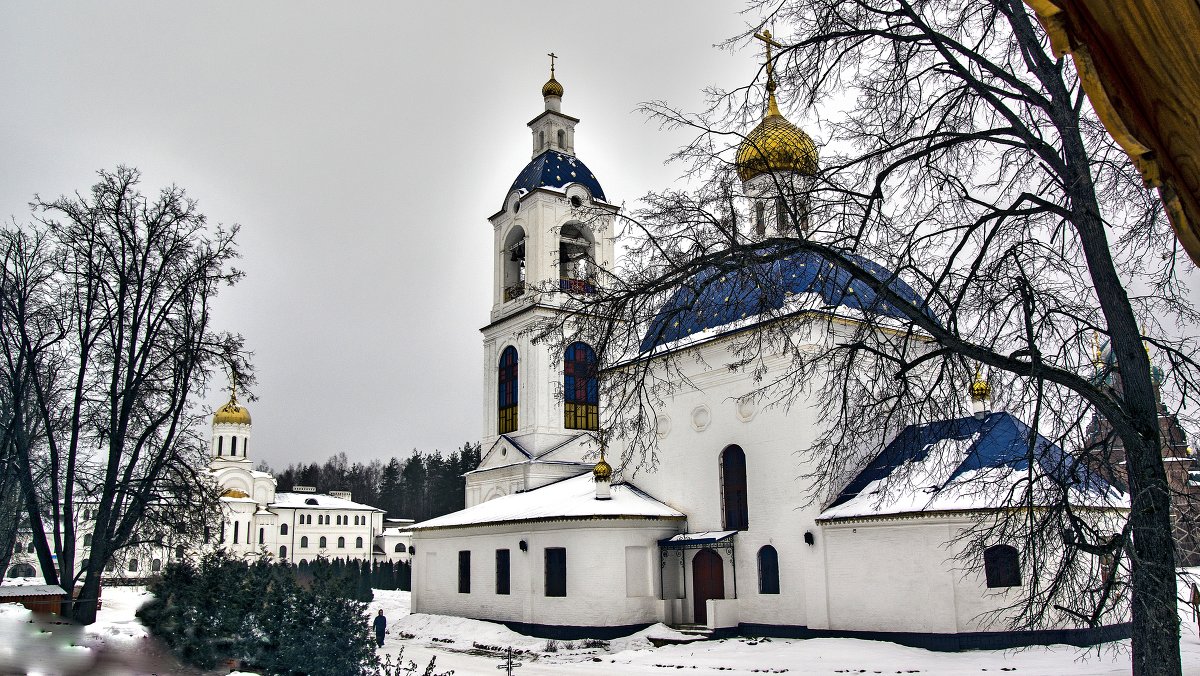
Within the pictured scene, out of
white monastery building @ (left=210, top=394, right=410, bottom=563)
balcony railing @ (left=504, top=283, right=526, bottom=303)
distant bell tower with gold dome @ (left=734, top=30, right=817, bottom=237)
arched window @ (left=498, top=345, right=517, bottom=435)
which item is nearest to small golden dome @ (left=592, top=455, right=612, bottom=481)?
arched window @ (left=498, top=345, right=517, bottom=435)

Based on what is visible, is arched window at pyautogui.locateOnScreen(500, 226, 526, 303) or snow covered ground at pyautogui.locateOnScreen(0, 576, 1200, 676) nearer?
snow covered ground at pyautogui.locateOnScreen(0, 576, 1200, 676)

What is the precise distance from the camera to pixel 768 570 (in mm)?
22469

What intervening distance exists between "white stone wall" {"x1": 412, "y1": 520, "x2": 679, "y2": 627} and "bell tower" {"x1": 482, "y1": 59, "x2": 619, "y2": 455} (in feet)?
26.3

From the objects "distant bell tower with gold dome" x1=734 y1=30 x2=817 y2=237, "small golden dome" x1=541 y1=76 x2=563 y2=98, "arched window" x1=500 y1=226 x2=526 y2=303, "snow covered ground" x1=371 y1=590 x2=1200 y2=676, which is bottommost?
"snow covered ground" x1=371 y1=590 x2=1200 y2=676

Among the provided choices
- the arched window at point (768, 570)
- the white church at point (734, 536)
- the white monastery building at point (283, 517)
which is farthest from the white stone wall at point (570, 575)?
the white monastery building at point (283, 517)

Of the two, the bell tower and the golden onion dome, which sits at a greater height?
the golden onion dome

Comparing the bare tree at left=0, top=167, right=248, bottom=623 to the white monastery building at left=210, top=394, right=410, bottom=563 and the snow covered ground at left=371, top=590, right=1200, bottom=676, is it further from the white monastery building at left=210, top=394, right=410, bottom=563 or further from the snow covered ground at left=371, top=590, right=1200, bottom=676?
the white monastery building at left=210, top=394, right=410, bottom=563

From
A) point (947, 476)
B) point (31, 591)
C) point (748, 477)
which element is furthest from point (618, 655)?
point (31, 591)

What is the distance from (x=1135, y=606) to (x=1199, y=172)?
7.26 metres

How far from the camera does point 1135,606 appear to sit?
27.9ft

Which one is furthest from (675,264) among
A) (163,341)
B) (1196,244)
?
(163,341)

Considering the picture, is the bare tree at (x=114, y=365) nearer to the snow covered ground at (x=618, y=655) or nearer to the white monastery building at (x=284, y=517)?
the snow covered ground at (x=618, y=655)

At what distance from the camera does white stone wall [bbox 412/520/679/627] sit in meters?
24.2

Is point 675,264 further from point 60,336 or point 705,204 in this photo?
point 60,336
